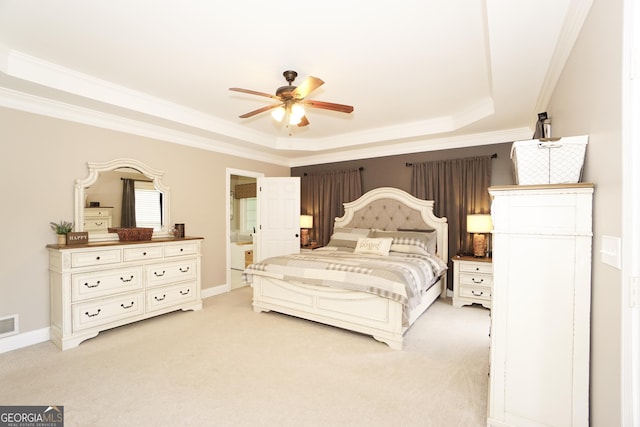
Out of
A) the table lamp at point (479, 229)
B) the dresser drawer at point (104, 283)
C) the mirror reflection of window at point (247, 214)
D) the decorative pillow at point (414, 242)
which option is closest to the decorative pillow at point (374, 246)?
the decorative pillow at point (414, 242)

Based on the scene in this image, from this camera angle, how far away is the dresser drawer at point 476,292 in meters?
3.93

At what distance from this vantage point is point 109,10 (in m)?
2.01

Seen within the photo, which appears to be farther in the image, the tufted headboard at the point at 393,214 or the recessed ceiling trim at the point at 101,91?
the tufted headboard at the point at 393,214

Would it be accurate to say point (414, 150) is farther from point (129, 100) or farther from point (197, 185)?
point (129, 100)

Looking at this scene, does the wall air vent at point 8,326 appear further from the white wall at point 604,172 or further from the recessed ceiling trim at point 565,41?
the recessed ceiling trim at point 565,41

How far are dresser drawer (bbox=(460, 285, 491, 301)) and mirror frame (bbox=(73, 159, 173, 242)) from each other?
418 centimetres

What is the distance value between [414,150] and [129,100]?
4.10m

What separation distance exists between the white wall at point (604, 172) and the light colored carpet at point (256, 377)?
788 millimetres

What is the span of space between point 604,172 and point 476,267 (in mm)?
2811

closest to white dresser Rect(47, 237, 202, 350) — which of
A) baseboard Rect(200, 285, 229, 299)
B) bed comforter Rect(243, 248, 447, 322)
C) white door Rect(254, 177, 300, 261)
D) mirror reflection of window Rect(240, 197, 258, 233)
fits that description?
baseboard Rect(200, 285, 229, 299)

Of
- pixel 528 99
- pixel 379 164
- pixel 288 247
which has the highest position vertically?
pixel 528 99

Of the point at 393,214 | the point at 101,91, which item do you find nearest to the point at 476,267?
the point at 393,214

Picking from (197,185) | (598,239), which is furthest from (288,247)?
(598,239)

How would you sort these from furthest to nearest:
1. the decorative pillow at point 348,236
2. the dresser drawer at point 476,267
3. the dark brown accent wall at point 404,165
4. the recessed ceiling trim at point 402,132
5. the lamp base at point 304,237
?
the lamp base at point 304,237 → the decorative pillow at point 348,236 → the dark brown accent wall at point 404,165 → the dresser drawer at point 476,267 → the recessed ceiling trim at point 402,132
